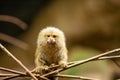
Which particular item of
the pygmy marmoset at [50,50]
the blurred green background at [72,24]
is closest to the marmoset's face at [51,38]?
the pygmy marmoset at [50,50]

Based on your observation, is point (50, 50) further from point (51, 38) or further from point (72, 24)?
point (72, 24)

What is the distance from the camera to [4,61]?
820 cm

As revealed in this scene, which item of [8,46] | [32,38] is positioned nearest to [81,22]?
[32,38]

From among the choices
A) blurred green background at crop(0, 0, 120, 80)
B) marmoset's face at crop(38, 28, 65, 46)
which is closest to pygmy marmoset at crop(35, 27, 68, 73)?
marmoset's face at crop(38, 28, 65, 46)

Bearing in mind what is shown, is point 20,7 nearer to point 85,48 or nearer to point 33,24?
point 33,24

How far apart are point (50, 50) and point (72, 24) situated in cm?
489

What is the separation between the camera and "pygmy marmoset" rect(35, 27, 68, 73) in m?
3.07

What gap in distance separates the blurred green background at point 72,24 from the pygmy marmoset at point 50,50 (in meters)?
4.00

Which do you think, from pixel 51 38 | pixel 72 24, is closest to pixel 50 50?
pixel 51 38

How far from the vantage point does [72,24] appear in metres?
7.96

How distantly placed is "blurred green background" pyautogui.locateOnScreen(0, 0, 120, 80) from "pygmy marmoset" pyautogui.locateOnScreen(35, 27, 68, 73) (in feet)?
13.1

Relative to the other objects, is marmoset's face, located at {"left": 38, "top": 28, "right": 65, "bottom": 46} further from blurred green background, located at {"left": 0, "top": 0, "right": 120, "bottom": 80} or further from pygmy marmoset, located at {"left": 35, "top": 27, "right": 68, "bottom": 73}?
blurred green background, located at {"left": 0, "top": 0, "right": 120, "bottom": 80}

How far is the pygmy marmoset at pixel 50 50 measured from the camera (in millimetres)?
3066

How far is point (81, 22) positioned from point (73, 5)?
41 centimetres
